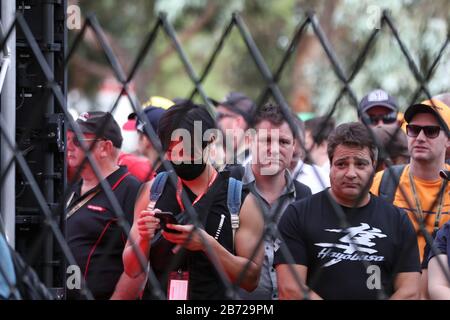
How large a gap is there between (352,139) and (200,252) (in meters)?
0.90

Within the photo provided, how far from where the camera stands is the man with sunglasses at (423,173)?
4.71 metres

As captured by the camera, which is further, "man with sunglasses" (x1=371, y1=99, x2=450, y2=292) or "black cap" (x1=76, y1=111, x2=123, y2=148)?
"black cap" (x1=76, y1=111, x2=123, y2=148)

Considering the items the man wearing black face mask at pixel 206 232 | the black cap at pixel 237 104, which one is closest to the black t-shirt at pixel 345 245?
the man wearing black face mask at pixel 206 232

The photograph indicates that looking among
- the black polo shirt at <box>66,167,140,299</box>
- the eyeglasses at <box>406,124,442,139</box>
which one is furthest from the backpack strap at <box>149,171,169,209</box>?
the eyeglasses at <box>406,124,442,139</box>

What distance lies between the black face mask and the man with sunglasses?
1181 millimetres

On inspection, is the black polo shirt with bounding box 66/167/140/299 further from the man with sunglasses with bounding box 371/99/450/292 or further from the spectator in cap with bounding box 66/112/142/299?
the man with sunglasses with bounding box 371/99/450/292

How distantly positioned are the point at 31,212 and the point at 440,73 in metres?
12.5

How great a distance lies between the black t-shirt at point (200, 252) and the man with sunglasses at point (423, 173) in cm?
106

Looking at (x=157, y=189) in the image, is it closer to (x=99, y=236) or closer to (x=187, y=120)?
(x=187, y=120)

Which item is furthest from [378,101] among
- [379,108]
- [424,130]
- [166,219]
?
[166,219]

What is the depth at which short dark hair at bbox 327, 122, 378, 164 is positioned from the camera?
13.6 feet

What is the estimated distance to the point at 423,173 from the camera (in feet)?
17.0

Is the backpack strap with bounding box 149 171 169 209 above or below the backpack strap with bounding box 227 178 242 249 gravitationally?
above
